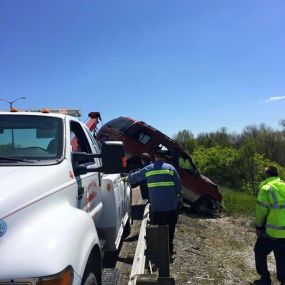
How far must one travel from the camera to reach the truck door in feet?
13.5

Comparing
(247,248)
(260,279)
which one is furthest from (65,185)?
(247,248)

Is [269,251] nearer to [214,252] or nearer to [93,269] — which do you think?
[214,252]

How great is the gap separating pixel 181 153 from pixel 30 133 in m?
12.4

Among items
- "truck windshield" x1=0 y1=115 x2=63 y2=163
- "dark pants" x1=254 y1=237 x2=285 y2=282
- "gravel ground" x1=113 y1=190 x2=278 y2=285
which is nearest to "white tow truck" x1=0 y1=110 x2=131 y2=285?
"truck windshield" x1=0 y1=115 x2=63 y2=163

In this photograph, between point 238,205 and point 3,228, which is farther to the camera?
point 238,205

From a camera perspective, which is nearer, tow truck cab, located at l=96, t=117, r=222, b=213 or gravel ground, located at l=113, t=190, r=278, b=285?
gravel ground, located at l=113, t=190, r=278, b=285

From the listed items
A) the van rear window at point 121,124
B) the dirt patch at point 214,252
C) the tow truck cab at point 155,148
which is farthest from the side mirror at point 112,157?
the van rear window at point 121,124

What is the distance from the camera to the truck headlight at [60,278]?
2334 mm

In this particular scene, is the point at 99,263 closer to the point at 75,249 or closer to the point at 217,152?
the point at 75,249

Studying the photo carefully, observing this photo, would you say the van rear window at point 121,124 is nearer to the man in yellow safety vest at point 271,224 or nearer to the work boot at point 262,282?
the man in yellow safety vest at point 271,224

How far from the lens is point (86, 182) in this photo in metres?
4.37

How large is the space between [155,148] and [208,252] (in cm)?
608

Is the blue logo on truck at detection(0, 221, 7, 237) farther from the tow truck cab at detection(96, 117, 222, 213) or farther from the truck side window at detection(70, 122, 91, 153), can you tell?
the tow truck cab at detection(96, 117, 222, 213)

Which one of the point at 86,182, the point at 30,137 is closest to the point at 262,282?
the point at 86,182
